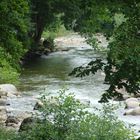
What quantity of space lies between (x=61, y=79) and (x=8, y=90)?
5.21m

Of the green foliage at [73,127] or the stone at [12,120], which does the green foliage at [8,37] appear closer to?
the stone at [12,120]

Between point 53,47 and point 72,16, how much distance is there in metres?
7.57

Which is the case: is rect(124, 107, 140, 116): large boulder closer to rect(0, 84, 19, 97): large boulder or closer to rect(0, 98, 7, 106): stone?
rect(0, 98, 7, 106): stone

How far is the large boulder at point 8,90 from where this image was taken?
77.4 feet

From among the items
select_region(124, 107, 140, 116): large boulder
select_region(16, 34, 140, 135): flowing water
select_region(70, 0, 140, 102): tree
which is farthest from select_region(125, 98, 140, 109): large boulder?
select_region(70, 0, 140, 102): tree

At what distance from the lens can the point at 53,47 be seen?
47.2 meters

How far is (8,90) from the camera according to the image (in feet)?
79.2

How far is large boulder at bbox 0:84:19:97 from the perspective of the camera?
23578 millimetres

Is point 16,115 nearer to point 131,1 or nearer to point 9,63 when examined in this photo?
Result: point 9,63

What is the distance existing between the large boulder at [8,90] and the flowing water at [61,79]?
54 centimetres

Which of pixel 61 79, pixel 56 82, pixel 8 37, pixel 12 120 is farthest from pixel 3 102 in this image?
pixel 61 79

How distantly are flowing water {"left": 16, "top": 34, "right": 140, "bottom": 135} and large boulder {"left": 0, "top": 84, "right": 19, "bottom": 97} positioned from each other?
54 centimetres

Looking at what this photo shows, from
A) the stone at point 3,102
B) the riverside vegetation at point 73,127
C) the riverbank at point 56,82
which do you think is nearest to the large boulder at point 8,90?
the riverbank at point 56,82

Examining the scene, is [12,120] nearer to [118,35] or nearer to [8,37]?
[8,37]
